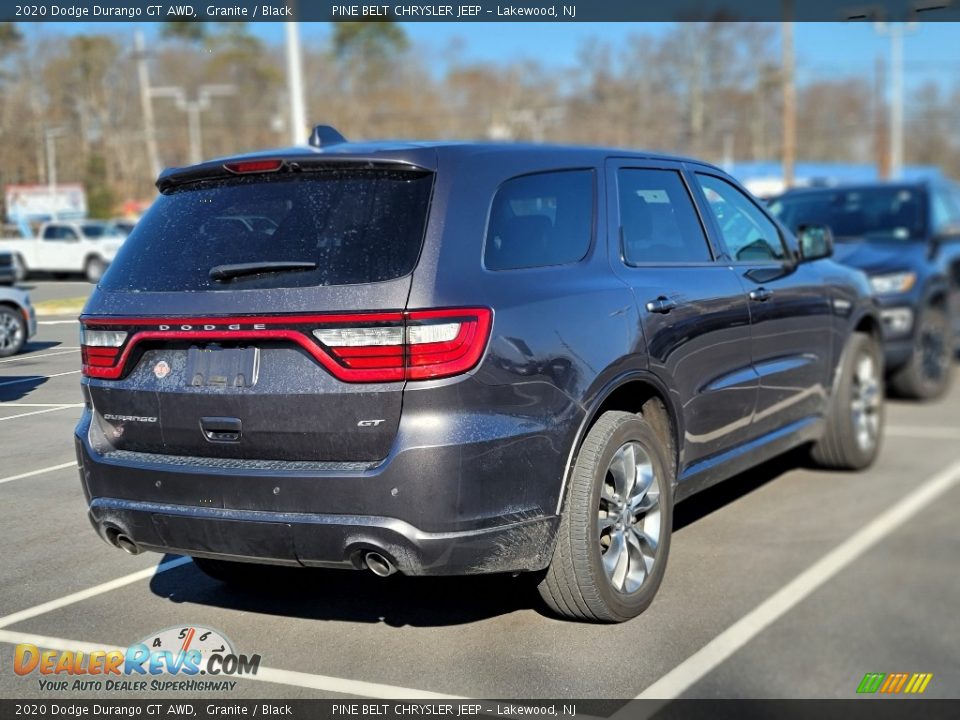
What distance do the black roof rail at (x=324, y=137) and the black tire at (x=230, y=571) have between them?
5.69 feet

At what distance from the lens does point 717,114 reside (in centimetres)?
6812

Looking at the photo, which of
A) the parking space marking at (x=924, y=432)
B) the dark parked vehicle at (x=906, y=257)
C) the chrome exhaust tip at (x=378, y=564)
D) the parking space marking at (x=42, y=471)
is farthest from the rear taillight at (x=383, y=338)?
the dark parked vehicle at (x=906, y=257)

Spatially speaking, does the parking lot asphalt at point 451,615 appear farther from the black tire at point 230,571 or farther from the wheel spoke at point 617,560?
the wheel spoke at point 617,560

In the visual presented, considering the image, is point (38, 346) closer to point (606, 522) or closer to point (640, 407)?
point (606, 522)

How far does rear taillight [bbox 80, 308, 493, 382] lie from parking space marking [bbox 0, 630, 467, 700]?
40.1 inches

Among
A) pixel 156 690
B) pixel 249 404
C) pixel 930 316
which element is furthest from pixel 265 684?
pixel 930 316

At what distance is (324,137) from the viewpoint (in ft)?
14.1

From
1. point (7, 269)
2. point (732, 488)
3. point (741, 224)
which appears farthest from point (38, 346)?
point (732, 488)

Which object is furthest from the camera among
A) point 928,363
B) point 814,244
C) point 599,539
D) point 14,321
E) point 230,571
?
point 928,363

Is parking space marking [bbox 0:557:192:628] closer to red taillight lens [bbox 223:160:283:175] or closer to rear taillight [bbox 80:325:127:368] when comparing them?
rear taillight [bbox 80:325:127:368]

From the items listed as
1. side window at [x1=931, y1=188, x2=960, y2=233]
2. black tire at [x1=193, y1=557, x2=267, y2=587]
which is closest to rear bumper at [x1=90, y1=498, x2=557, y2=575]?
black tire at [x1=193, y1=557, x2=267, y2=587]

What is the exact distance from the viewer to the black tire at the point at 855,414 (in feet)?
20.8

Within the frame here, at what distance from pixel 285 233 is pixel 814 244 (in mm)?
3611

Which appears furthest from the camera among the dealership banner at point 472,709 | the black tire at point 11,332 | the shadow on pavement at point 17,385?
the black tire at point 11,332
